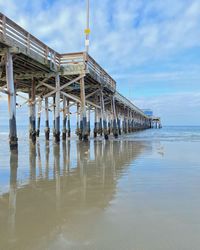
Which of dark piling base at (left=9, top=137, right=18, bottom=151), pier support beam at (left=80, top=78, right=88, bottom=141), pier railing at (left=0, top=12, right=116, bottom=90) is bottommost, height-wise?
dark piling base at (left=9, top=137, right=18, bottom=151)

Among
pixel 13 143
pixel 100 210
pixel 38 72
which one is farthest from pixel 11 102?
pixel 100 210

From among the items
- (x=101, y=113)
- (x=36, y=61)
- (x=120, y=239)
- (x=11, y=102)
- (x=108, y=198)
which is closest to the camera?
(x=120, y=239)

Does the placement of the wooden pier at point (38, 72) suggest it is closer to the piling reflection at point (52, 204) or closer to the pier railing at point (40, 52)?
the pier railing at point (40, 52)

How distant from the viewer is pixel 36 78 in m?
20.1

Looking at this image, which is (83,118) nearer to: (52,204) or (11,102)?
(11,102)

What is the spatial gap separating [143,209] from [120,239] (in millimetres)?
1107

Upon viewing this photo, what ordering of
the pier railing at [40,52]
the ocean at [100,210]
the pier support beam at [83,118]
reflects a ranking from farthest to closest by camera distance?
the pier support beam at [83,118], the pier railing at [40,52], the ocean at [100,210]

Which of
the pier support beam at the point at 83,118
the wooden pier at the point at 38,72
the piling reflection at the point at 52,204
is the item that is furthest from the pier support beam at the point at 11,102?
the pier support beam at the point at 83,118

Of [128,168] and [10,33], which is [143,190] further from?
Result: [10,33]

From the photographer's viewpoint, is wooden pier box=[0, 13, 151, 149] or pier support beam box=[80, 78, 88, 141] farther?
pier support beam box=[80, 78, 88, 141]

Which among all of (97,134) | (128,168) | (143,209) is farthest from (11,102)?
(97,134)

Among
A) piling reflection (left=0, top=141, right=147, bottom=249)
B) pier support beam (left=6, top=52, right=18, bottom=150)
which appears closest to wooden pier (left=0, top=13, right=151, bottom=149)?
pier support beam (left=6, top=52, right=18, bottom=150)

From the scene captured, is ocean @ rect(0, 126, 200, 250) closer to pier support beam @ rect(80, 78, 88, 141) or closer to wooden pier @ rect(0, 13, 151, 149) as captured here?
wooden pier @ rect(0, 13, 151, 149)

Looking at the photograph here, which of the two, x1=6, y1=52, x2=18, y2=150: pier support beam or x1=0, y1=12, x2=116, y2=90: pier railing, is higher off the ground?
x1=0, y1=12, x2=116, y2=90: pier railing
